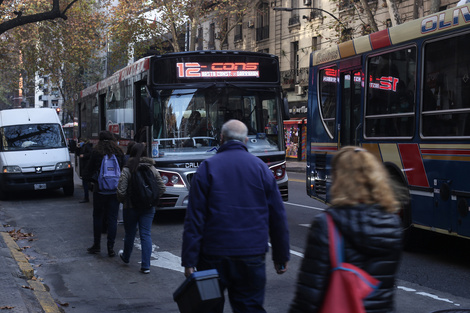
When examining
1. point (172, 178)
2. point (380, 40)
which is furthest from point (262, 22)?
point (380, 40)

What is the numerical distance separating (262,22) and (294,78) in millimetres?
6154

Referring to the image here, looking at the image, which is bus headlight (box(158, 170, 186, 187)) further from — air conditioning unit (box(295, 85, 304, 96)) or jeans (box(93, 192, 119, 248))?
air conditioning unit (box(295, 85, 304, 96))

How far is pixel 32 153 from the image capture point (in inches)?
674

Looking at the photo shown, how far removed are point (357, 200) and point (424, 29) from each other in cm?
596

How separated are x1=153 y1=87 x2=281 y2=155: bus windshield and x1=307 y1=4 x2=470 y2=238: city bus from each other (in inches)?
67.2

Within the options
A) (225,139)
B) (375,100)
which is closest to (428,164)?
(375,100)

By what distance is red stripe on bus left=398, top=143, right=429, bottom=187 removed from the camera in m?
8.10

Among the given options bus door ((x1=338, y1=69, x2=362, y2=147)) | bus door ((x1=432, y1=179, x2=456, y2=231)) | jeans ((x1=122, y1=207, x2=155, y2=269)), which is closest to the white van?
bus door ((x1=338, y1=69, x2=362, y2=147))

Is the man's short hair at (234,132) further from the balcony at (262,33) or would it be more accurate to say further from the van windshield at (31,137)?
the balcony at (262,33)

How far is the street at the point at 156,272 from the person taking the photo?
6.51 meters

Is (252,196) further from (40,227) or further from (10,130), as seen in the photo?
(10,130)

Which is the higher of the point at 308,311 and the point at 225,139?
the point at 225,139

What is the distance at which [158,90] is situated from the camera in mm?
11336

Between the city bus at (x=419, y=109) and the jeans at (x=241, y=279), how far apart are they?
10.7 ft
